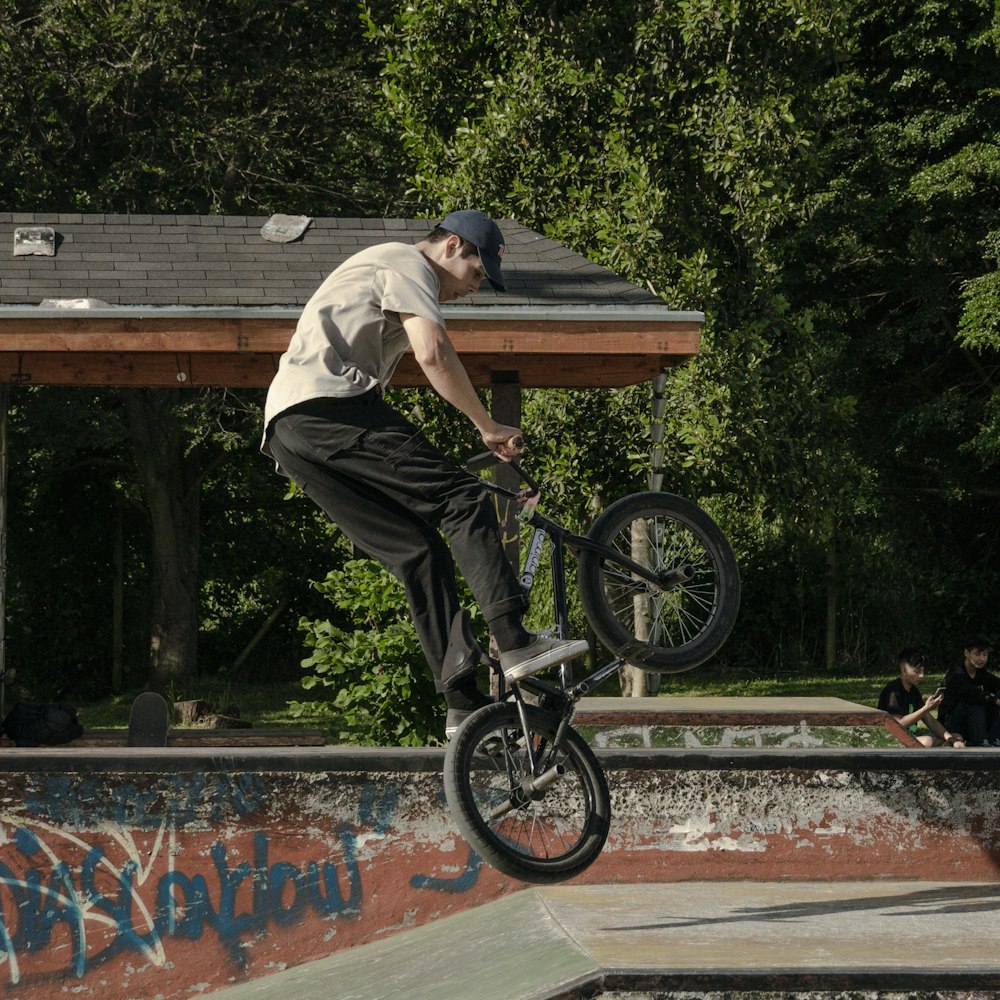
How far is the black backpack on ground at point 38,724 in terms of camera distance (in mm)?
9570

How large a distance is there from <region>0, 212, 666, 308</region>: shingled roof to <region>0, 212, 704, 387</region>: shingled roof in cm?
2

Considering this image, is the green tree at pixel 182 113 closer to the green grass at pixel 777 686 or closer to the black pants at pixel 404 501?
the green grass at pixel 777 686

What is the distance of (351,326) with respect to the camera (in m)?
4.39

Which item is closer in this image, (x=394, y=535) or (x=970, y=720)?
(x=394, y=535)

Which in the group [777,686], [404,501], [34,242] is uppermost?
[34,242]

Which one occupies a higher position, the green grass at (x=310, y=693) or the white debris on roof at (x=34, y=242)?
the white debris on roof at (x=34, y=242)

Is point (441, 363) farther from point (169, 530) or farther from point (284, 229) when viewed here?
point (169, 530)

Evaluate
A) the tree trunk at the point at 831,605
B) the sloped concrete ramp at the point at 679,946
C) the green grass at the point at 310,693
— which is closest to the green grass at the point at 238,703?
the green grass at the point at 310,693

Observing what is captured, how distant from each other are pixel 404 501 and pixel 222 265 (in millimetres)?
5832

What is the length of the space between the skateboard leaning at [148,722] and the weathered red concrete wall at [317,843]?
4.09 meters

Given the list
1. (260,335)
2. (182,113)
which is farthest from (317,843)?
(182,113)

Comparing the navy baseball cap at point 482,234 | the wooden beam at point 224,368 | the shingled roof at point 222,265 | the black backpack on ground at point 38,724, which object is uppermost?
the shingled roof at point 222,265

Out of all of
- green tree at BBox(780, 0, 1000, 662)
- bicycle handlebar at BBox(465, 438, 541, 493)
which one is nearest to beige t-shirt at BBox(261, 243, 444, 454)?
bicycle handlebar at BBox(465, 438, 541, 493)

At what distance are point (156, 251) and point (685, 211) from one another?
21.5 feet
